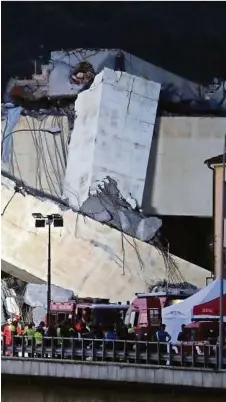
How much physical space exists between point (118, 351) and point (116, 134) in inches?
654

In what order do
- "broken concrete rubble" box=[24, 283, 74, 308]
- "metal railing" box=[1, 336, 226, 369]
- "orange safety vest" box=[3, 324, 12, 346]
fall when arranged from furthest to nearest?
"broken concrete rubble" box=[24, 283, 74, 308] < "orange safety vest" box=[3, 324, 12, 346] < "metal railing" box=[1, 336, 226, 369]

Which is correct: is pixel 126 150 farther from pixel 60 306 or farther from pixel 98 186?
pixel 60 306

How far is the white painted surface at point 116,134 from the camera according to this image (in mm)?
30672

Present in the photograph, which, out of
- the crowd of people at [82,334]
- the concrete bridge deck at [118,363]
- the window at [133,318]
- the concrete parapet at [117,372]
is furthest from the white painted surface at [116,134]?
the concrete parapet at [117,372]

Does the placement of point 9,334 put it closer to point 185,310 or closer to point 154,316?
point 185,310

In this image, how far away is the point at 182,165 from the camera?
1218 inches

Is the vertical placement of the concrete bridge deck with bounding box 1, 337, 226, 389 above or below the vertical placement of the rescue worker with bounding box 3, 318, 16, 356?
below

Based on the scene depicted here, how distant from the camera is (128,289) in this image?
29.9 m

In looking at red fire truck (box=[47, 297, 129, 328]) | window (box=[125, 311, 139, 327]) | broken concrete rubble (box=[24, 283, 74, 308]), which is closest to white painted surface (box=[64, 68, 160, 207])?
broken concrete rubble (box=[24, 283, 74, 308])

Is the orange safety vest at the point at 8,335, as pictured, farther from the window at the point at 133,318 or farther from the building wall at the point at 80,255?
the building wall at the point at 80,255

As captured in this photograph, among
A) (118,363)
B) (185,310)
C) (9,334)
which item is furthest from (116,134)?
(118,363)

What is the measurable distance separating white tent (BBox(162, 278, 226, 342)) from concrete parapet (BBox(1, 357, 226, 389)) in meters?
2.46

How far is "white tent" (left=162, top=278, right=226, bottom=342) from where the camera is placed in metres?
16.0

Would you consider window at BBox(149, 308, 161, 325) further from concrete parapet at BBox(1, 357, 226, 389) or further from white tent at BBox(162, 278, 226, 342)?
concrete parapet at BBox(1, 357, 226, 389)
